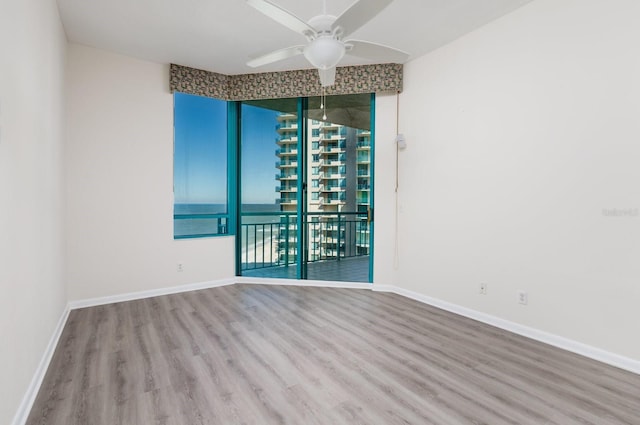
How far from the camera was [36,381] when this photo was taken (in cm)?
194

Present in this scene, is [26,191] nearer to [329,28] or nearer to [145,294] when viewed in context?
[329,28]

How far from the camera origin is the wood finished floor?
173cm

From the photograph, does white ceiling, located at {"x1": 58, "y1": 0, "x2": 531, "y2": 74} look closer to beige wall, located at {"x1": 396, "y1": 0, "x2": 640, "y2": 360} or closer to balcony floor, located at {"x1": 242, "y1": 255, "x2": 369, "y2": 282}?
beige wall, located at {"x1": 396, "y1": 0, "x2": 640, "y2": 360}

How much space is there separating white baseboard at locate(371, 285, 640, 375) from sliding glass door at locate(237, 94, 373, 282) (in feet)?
3.31

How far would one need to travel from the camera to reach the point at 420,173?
380 centimetres

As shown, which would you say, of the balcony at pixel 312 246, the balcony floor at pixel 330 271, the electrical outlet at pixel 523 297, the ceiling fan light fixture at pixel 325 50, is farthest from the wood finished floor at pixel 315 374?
the ceiling fan light fixture at pixel 325 50

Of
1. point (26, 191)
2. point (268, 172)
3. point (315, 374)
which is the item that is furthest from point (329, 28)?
point (268, 172)

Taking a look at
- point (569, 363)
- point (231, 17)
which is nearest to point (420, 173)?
point (569, 363)

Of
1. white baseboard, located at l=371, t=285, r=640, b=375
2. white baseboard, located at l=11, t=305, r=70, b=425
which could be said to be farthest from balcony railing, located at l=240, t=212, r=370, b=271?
white baseboard, located at l=11, t=305, r=70, b=425

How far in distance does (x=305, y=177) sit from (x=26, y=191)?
303cm

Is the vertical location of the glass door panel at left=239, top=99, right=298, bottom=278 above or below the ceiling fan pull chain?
below

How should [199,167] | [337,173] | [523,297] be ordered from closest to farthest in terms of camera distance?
[523,297] → [199,167] → [337,173]

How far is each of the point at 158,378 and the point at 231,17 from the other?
3.05 m

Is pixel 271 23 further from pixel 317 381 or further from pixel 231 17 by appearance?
pixel 317 381
